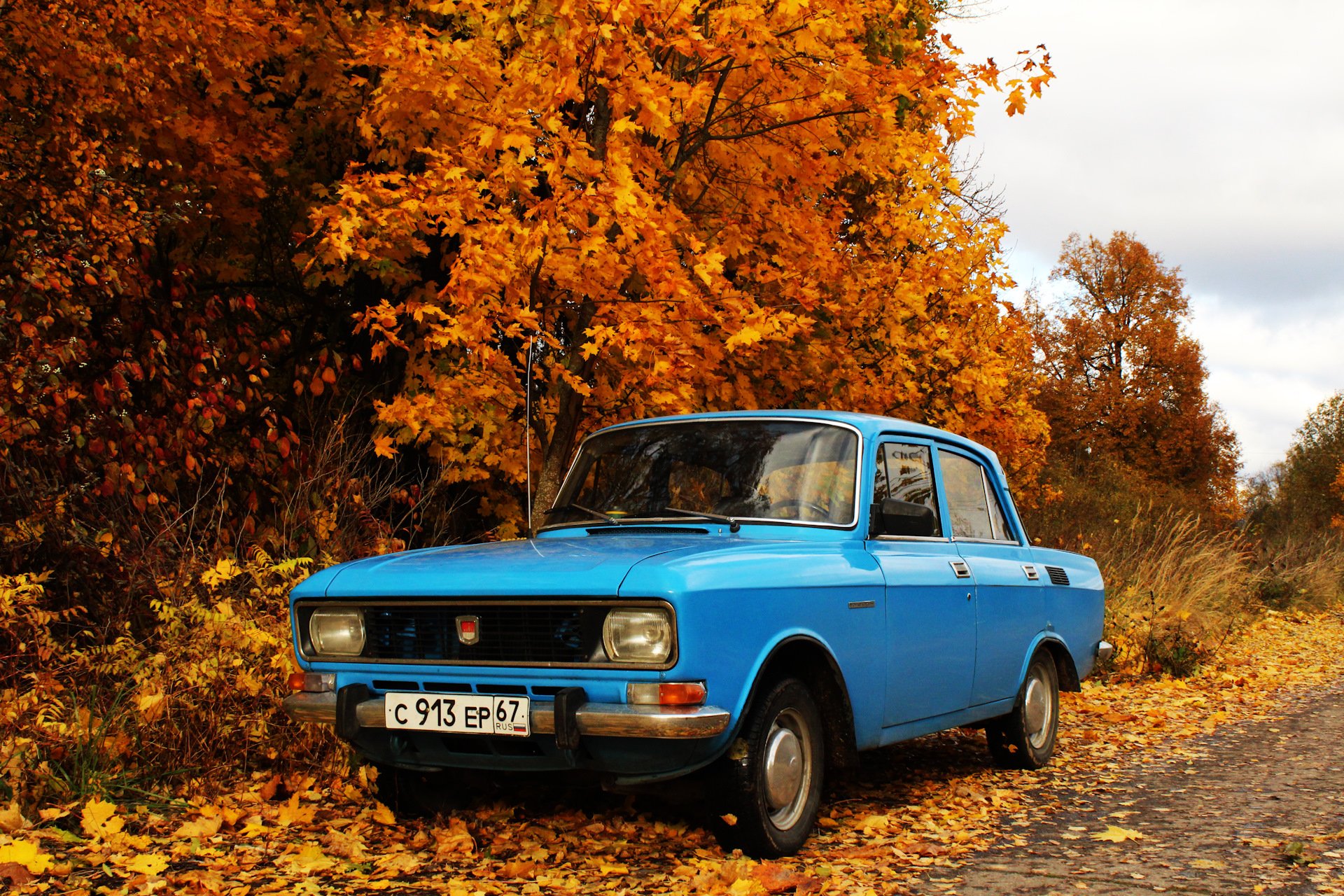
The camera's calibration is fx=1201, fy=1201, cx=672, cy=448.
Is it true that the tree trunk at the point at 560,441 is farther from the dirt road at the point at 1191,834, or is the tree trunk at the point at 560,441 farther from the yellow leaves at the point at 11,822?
the yellow leaves at the point at 11,822

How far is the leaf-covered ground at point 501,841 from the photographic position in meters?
4.21

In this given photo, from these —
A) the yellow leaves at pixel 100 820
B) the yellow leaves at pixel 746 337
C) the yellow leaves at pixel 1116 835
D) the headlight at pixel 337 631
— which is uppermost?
the yellow leaves at pixel 746 337

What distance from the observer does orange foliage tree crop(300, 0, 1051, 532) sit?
7.48 metres

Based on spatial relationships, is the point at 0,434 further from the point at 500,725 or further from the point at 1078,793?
the point at 1078,793

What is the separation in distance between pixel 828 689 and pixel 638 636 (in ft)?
3.45

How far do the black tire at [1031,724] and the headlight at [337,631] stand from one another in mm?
3584

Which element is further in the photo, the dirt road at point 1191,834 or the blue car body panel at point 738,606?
the dirt road at point 1191,834

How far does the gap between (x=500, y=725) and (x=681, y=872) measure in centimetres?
84

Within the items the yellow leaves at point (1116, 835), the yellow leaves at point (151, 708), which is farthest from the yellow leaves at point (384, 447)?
the yellow leaves at point (1116, 835)

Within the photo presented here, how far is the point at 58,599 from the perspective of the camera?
7176mm

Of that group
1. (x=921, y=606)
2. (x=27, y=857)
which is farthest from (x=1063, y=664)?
(x=27, y=857)

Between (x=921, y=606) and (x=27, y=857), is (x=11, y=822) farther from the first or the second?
(x=921, y=606)

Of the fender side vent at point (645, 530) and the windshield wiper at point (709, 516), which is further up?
the windshield wiper at point (709, 516)

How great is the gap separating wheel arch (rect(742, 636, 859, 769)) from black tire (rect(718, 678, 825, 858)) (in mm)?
65
